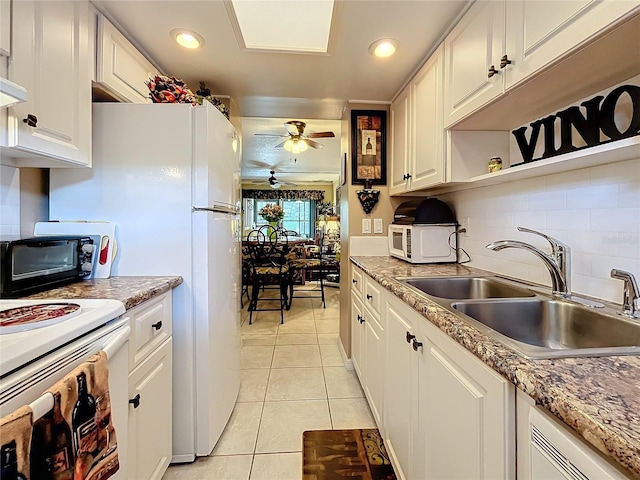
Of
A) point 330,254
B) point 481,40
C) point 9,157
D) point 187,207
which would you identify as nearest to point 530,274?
point 481,40

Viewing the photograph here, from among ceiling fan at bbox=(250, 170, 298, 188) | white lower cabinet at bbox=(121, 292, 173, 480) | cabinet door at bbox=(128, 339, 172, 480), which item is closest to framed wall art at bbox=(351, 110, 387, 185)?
white lower cabinet at bbox=(121, 292, 173, 480)

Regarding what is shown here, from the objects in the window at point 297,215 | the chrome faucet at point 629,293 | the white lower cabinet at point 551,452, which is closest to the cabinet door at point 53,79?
the white lower cabinet at point 551,452

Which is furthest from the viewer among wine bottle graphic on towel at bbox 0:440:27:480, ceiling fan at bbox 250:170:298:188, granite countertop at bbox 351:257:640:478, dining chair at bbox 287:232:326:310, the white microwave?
ceiling fan at bbox 250:170:298:188

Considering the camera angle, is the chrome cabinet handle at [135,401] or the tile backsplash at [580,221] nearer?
the tile backsplash at [580,221]

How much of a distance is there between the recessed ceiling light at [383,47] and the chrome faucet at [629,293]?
1.48 meters

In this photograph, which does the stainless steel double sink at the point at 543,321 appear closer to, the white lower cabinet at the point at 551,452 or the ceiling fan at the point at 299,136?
the white lower cabinet at the point at 551,452

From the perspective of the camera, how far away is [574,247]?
122 cm

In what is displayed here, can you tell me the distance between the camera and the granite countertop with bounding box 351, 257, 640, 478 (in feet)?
1.35

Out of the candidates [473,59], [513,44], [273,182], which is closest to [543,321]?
[513,44]

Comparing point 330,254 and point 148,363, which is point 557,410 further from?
point 330,254

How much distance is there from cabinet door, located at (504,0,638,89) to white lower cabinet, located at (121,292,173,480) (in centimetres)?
161

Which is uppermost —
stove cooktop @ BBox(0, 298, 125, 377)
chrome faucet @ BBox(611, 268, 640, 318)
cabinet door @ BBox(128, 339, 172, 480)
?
chrome faucet @ BBox(611, 268, 640, 318)

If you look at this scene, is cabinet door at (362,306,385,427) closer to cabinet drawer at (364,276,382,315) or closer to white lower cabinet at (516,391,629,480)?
cabinet drawer at (364,276,382,315)

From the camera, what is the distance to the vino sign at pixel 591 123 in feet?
3.16
